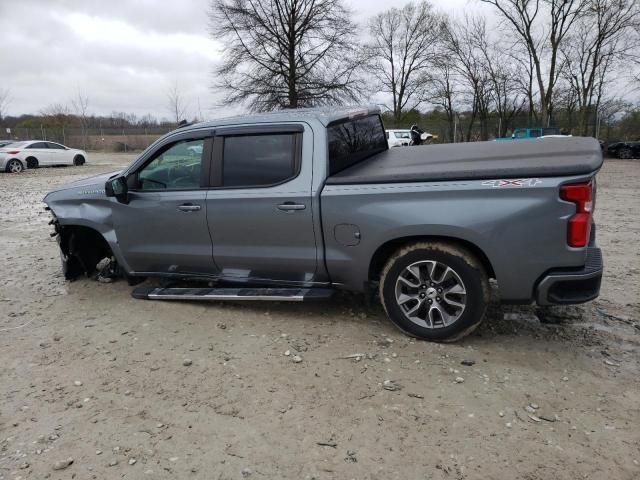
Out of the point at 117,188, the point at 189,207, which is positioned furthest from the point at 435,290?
the point at 117,188

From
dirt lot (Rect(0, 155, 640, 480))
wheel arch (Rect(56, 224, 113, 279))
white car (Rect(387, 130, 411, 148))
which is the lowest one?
dirt lot (Rect(0, 155, 640, 480))

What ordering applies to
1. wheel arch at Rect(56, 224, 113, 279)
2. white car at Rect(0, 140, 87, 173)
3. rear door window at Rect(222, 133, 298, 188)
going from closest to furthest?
rear door window at Rect(222, 133, 298, 188), wheel arch at Rect(56, 224, 113, 279), white car at Rect(0, 140, 87, 173)

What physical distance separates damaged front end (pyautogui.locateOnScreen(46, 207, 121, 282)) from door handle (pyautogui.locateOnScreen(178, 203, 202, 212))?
1.38 metres

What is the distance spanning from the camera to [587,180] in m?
3.15

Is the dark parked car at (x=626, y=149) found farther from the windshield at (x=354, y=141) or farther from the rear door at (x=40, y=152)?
the rear door at (x=40, y=152)

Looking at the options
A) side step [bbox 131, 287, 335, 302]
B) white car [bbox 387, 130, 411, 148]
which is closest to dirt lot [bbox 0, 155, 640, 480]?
side step [bbox 131, 287, 335, 302]

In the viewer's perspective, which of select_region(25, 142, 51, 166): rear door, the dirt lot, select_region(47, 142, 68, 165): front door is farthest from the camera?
select_region(47, 142, 68, 165): front door

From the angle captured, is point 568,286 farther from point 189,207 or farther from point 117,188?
point 117,188

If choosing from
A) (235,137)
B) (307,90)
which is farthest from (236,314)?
(307,90)

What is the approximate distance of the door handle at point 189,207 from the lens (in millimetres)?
4391

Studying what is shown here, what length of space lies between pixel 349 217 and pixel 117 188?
2.30 meters

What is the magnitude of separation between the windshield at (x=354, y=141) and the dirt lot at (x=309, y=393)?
4.60ft

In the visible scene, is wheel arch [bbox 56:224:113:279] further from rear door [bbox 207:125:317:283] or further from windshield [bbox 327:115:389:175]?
windshield [bbox 327:115:389:175]

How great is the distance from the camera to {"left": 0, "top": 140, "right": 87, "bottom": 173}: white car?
21.5 meters
